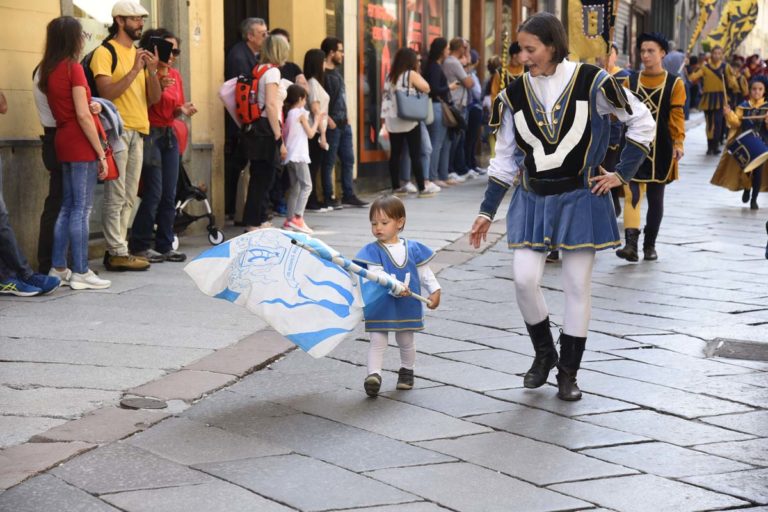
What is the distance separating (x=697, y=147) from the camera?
2612 cm

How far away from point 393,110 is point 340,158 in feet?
→ 3.74

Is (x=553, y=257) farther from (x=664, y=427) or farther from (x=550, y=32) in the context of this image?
(x=664, y=427)

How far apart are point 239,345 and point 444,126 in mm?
9963

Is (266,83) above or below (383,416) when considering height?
above

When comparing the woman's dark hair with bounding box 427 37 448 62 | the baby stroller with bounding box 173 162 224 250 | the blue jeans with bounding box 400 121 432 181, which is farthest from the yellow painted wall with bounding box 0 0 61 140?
the woman's dark hair with bounding box 427 37 448 62

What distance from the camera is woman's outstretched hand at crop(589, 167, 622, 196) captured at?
17.0ft

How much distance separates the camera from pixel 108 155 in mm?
8109

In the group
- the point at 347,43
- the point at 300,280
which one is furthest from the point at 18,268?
the point at 347,43

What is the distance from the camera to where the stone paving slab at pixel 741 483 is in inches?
157

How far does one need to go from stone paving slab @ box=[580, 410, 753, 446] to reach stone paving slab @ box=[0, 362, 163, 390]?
197cm

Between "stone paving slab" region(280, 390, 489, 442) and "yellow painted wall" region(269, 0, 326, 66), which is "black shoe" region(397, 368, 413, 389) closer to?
"stone paving slab" region(280, 390, 489, 442)

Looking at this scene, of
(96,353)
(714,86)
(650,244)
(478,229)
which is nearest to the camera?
(478,229)

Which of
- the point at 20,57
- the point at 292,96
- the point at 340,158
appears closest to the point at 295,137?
the point at 292,96

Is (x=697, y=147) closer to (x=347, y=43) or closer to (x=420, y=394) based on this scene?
(x=347, y=43)
